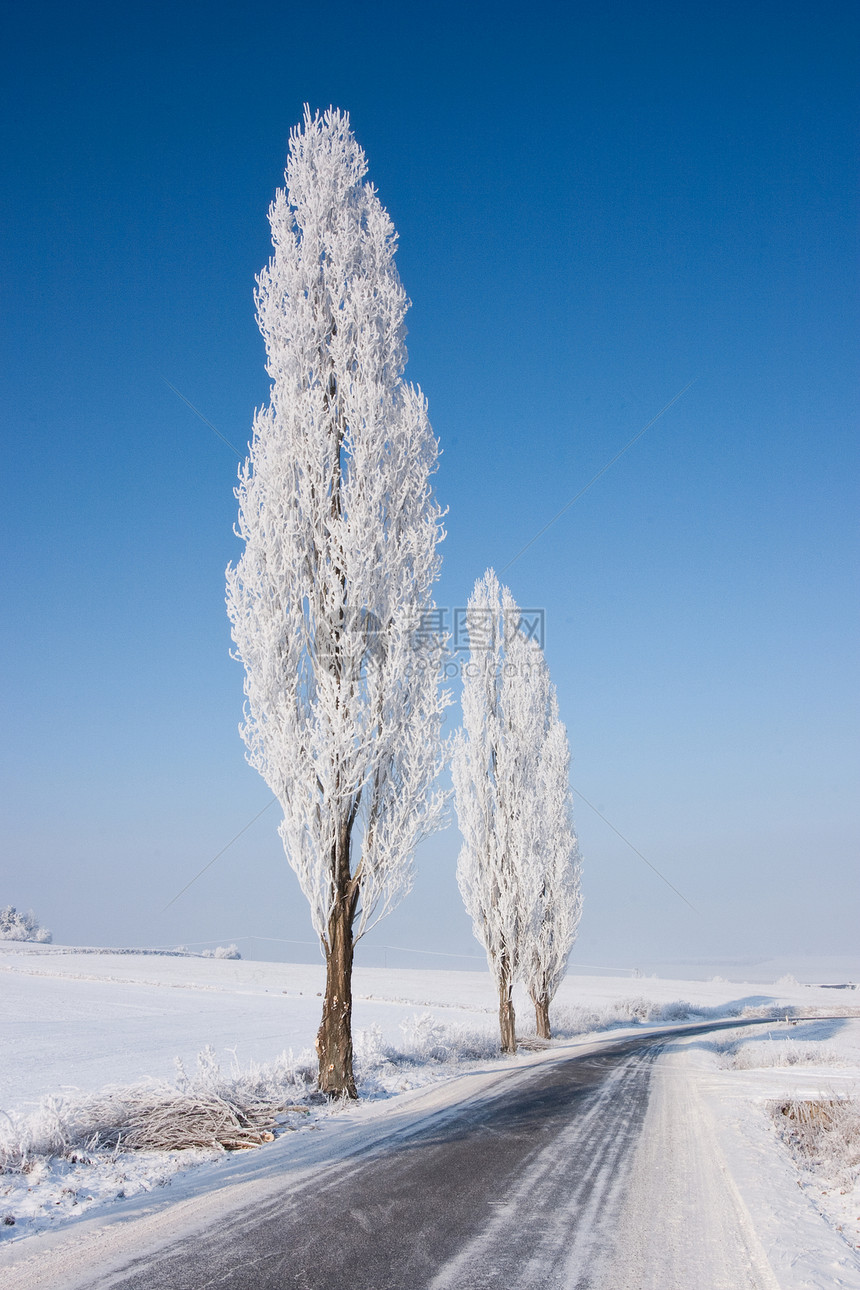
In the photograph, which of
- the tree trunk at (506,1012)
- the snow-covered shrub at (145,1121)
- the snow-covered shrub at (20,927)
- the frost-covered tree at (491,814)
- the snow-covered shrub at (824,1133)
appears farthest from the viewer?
the snow-covered shrub at (20,927)

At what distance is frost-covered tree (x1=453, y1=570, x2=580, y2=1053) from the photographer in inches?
691

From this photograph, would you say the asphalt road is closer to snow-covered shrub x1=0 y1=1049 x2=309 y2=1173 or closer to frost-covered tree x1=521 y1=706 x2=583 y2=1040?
snow-covered shrub x1=0 y1=1049 x2=309 y2=1173

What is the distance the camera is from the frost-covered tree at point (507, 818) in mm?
17547

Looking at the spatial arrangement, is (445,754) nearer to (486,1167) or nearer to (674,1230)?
(486,1167)

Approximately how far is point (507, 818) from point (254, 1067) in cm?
1050

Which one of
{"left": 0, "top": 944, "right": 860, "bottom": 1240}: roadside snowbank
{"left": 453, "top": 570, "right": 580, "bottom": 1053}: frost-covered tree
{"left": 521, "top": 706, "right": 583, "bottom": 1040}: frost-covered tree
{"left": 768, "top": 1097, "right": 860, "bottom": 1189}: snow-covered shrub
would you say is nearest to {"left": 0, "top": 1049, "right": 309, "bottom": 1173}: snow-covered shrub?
{"left": 0, "top": 944, "right": 860, "bottom": 1240}: roadside snowbank

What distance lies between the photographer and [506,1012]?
16328 mm

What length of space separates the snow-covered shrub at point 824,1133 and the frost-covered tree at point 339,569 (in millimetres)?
4837

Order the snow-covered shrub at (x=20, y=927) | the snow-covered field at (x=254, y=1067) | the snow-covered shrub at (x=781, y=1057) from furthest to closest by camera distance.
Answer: the snow-covered shrub at (x=20, y=927), the snow-covered shrub at (x=781, y=1057), the snow-covered field at (x=254, y=1067)

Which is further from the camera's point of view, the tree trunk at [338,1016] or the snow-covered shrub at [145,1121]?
the tree trunk at [338,1016]

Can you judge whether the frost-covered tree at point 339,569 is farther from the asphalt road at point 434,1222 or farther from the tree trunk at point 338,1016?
the asphalt road at point 434,1222

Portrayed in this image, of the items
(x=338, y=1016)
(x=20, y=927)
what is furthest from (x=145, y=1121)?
(x=20, y=927)

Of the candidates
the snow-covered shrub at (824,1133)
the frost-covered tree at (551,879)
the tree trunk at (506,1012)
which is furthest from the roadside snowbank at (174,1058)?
the snow-covered shrub at (824,1133)

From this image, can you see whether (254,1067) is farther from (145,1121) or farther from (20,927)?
(20,927)
